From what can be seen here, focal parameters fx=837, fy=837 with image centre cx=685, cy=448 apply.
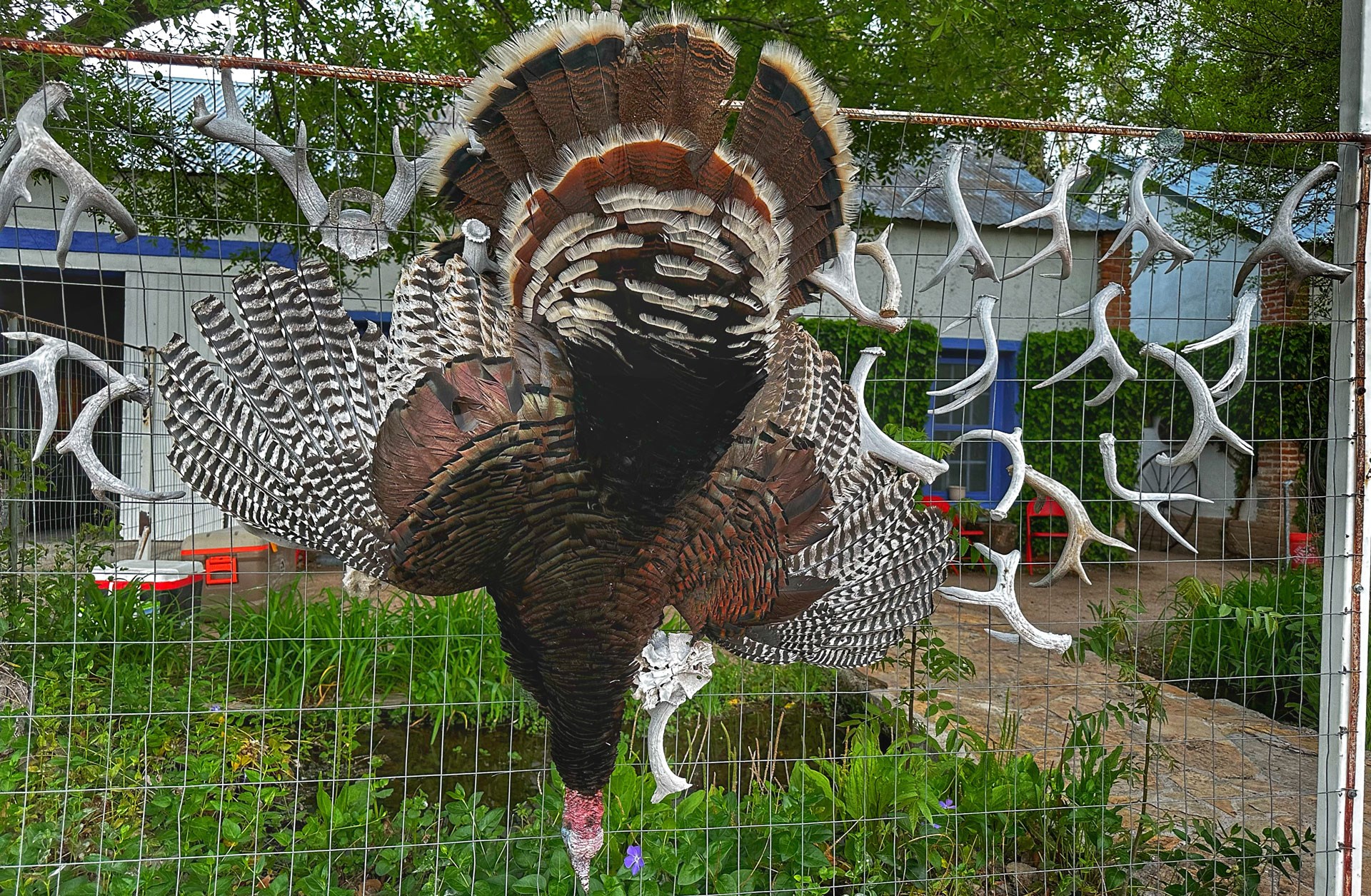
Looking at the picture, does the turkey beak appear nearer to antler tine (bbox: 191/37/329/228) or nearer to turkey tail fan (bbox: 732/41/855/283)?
turkey tail fan (bbox: 732/41/855/283)

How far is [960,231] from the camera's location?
2414 mm

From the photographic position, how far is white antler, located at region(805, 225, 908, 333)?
227 centimetres

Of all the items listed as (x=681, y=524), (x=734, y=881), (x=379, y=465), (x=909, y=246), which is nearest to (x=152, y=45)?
(x=379, y=465)

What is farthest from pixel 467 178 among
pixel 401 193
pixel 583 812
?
pixel 583 812

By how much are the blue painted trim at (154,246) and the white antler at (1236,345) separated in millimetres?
3460

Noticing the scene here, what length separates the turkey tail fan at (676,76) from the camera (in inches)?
71.6

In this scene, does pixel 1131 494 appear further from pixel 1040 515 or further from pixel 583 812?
pixel 1040 515

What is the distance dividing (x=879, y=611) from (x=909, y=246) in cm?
755

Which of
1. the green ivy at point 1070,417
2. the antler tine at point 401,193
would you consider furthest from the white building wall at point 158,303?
the green ivy at point 1070,417

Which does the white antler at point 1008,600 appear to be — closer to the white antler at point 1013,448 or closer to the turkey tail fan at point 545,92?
the white antler at point 1013,448

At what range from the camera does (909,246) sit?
9.50m

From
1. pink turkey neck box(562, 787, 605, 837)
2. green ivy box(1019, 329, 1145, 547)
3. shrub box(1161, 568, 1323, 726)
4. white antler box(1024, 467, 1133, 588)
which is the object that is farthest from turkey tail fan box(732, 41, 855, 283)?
green ivy box(1019, 329, 1145, 547)

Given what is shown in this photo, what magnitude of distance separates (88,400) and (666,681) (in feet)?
5.81

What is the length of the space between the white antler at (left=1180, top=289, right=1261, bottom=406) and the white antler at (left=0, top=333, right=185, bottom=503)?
307cm
